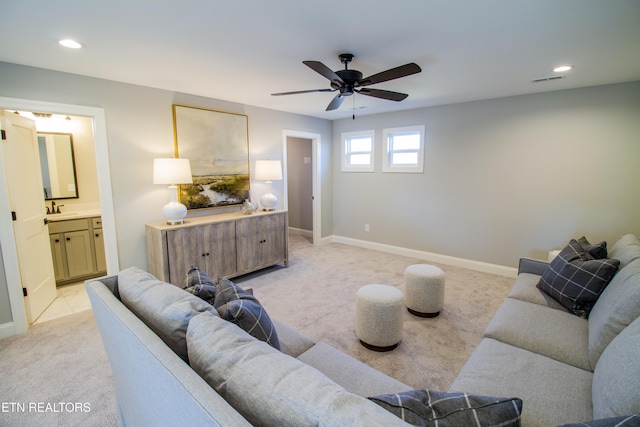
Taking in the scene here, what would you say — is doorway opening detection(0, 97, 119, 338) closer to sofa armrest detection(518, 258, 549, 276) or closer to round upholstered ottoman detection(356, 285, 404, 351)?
round upholstered ottoman detection(356, 285, 404, 351)

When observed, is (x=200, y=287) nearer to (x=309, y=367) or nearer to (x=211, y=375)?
(x=211, y=375)

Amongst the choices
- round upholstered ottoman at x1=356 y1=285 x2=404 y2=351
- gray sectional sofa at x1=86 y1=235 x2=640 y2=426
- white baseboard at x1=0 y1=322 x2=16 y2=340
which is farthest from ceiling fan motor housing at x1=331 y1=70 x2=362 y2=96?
white baseboard at x1=0 y1=322 x2=16 y2=340

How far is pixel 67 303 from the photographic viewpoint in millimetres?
3398

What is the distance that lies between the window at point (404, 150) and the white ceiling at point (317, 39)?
1599 mm

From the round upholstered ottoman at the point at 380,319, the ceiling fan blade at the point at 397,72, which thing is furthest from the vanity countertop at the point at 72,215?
Result: the ceiling fan blade at the point at 397,72

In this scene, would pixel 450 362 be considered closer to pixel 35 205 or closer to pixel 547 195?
pixel 547 195

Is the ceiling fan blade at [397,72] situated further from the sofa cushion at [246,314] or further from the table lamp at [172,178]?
the table lamp at [172,178]

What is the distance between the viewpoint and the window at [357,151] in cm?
552

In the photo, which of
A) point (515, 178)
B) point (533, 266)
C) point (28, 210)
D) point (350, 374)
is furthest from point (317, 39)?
point (515, 178)

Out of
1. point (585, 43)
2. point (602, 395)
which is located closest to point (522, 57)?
point (585, 43)

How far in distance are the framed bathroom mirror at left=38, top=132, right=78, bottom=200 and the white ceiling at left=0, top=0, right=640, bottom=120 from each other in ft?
5.72

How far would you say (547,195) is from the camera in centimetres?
389

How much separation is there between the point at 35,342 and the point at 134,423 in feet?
6.63

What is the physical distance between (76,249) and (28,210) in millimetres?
1039
